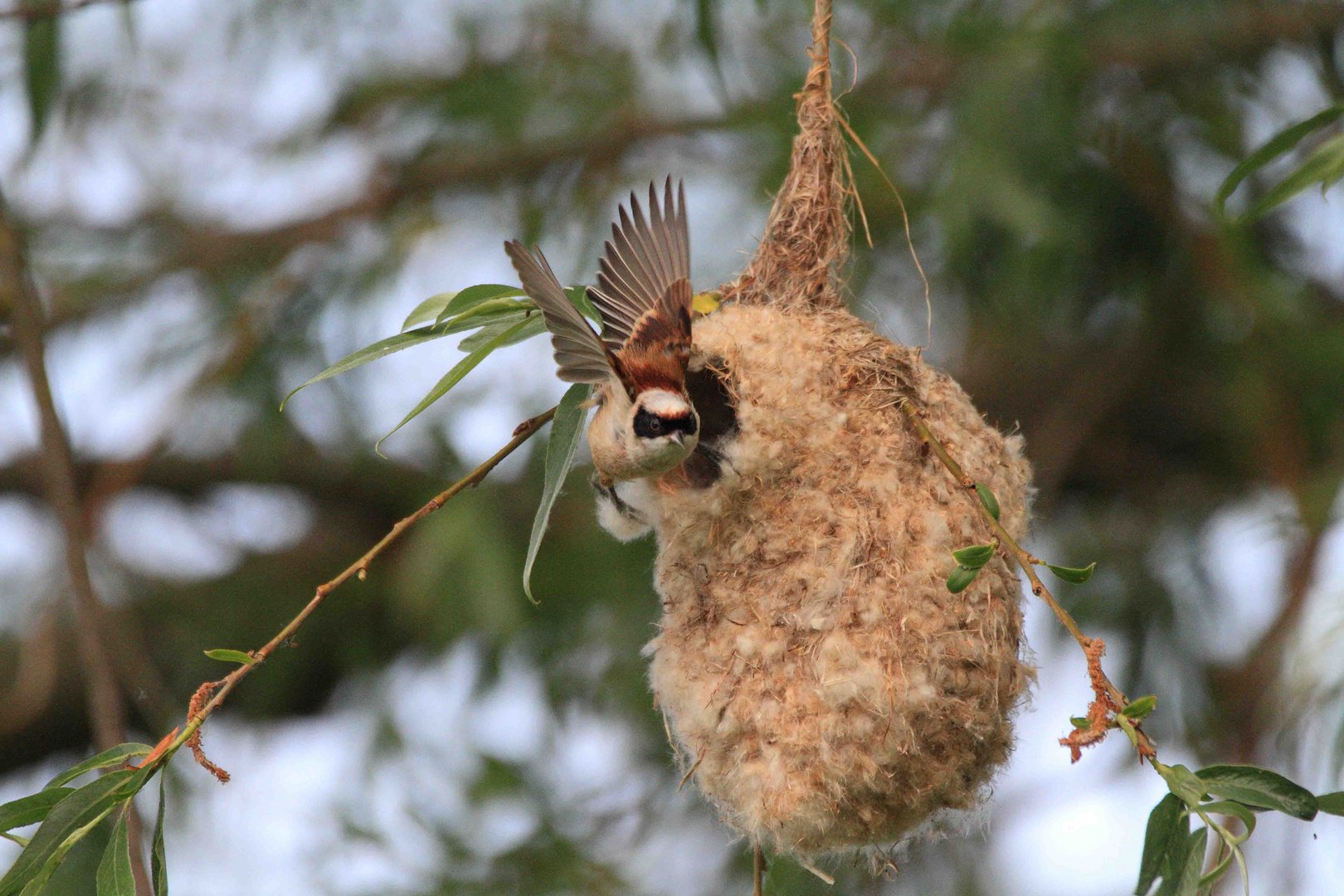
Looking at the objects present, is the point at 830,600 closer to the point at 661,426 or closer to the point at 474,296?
the point at 661,426

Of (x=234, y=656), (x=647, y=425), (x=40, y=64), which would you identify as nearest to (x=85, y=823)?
(x=234, y=656)

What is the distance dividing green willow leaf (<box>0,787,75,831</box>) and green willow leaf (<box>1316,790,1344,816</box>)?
1346 millimetres

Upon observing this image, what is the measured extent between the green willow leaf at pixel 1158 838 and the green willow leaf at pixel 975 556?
1.01ft

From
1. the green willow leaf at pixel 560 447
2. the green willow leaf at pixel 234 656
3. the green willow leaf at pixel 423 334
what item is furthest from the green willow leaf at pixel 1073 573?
the green willow leaf at pixel 234 656

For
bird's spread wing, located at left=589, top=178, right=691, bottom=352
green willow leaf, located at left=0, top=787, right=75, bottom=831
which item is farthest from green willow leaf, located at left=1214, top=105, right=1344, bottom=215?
green willow leaf, located at left=0, top=787, right=75, bottom=831

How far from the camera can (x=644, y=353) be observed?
2117mm

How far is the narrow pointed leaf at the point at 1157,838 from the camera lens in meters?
1.48

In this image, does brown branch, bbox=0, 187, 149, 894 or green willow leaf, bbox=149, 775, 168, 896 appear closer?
green willow leaf, bbox=149, 775, 168, 896

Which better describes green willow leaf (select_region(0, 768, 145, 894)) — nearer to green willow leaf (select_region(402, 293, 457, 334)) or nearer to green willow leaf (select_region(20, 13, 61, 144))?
green willow leaf (select_region(402, 293, 457, 334))

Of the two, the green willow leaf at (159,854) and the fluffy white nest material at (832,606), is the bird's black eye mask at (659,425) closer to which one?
the fluffy white nest material at (832,606)

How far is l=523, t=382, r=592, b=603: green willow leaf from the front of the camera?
1638 mm

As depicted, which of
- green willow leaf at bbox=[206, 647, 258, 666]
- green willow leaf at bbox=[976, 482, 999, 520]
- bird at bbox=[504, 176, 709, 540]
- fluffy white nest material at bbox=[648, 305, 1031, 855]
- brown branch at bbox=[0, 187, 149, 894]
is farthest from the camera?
brown branch at bbox=[0, 187, 149, 894]

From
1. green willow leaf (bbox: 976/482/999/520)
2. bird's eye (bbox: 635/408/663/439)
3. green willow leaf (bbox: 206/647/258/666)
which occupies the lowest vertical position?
green willow leaf (bbox: 206/647/258/666)

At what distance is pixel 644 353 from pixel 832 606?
0.46m
